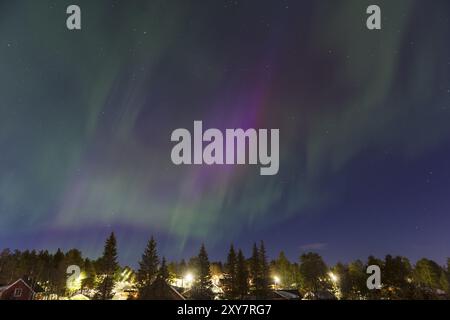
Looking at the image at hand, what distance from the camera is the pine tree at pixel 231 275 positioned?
6225 cm

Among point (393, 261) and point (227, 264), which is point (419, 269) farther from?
point (227, 264)

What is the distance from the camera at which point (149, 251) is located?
62688 millimetres

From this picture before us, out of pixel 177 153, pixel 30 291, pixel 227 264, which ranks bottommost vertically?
pixel 30 291

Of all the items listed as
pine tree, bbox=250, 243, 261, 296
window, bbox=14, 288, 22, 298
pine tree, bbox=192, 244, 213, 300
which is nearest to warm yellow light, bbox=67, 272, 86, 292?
window, bbox=14, 288, 22, 298

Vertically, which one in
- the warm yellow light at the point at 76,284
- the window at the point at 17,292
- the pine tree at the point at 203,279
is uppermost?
the pine tree at the point at 203,279

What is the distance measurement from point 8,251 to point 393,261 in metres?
136

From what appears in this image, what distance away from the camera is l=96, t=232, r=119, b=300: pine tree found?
56031mm

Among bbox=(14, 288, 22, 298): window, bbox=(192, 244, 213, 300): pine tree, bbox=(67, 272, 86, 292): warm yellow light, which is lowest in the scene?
bbox=(67, 272, 86, 292): warm yellow light

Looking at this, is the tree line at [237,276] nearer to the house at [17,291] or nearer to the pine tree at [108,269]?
the pine tree at [108,269]

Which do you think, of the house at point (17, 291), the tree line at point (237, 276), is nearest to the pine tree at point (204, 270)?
the tree line at point (237, 276)

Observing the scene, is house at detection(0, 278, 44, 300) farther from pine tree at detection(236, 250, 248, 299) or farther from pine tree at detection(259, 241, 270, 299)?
pine tree at detection(259, 241, 270, 299)
